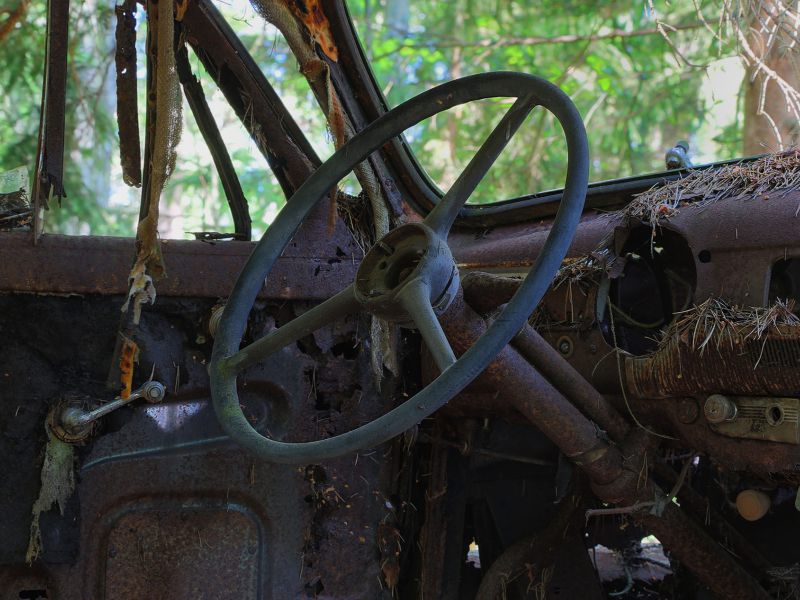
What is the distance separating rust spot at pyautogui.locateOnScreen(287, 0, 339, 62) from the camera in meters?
2.11

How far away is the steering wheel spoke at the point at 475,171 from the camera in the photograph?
5.44ft

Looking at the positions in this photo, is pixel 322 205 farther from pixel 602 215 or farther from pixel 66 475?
pixel 66 475

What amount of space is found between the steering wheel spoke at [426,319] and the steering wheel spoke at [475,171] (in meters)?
0.21

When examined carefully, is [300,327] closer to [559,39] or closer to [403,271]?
[403,271]

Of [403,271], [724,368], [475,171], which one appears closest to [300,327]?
[403,271]

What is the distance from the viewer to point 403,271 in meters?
1.58


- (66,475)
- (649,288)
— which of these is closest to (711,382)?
(649,288)

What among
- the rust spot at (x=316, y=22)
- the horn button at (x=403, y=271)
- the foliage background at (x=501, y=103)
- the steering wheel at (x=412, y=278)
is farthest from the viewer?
the foliage background at (x=501, y=103)

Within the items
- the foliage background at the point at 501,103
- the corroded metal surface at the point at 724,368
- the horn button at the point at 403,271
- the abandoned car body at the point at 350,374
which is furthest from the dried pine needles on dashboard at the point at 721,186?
A: the foliage background at the point at 501,103

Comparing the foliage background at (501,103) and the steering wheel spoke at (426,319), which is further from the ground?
the foliage background at (501,103)

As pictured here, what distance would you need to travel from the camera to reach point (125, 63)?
220cm

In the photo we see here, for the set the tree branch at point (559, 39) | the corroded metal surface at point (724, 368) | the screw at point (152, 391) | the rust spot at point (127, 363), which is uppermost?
the tree branch at point (559, 39)

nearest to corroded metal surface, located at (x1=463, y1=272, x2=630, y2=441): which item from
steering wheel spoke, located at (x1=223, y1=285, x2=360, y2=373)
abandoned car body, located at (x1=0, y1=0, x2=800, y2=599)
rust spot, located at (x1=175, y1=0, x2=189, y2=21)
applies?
abandoned car body, located at (x1=0, y1=0, x2=800, y2=599)

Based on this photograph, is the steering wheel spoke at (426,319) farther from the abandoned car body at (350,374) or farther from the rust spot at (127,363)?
the rust spot at (127,363)
